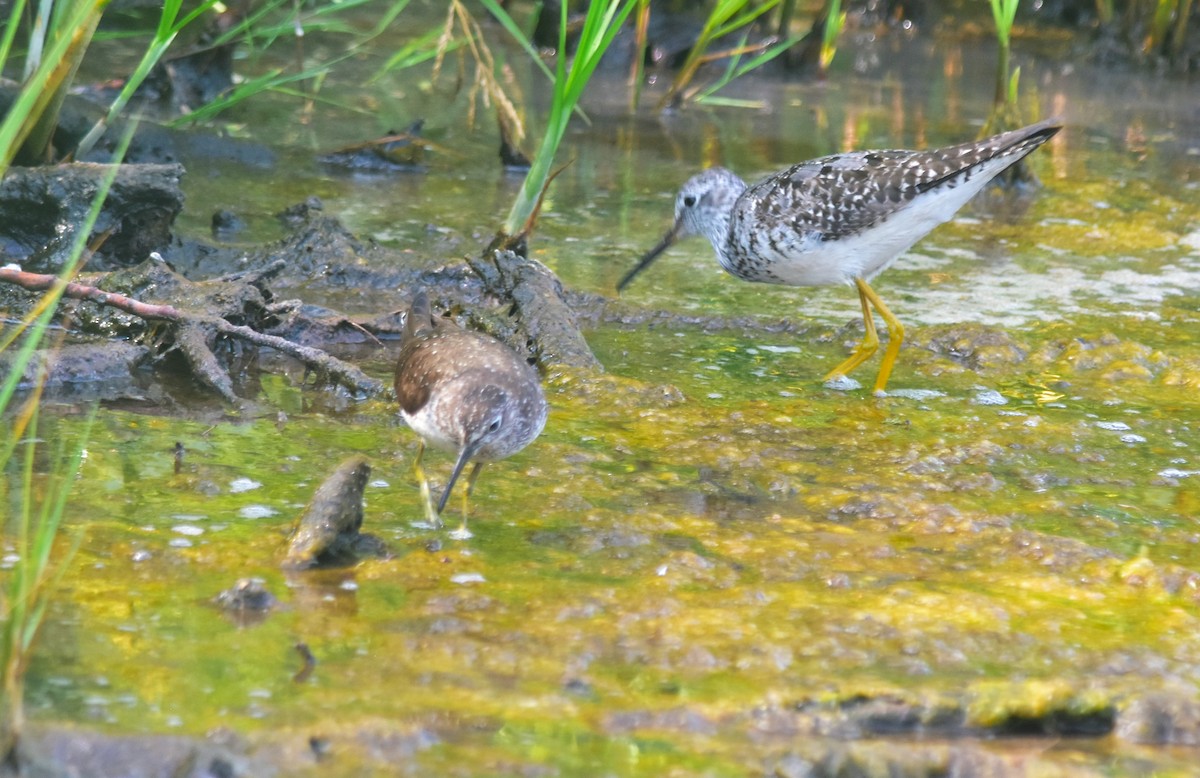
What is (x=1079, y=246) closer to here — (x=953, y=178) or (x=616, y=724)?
(x=953, y=178)

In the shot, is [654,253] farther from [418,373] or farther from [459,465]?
[459,465]

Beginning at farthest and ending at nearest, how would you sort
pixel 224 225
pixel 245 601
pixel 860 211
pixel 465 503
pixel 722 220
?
1. pixel 224 225
2. pixel 722 220
3. pixel 860 211
4. pixel 465 503
5. pixel 245 601

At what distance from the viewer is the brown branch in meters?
5.28

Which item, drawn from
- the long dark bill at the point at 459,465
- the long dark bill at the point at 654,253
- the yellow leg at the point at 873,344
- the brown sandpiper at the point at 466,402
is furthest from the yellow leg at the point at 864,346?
the long dark bill at the point at 459,465

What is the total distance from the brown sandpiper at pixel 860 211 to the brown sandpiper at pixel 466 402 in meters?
1.84

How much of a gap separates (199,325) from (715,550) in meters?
2.34

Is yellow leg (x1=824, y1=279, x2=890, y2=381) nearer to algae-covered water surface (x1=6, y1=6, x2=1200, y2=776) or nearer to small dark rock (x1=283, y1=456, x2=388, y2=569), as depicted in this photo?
algae-covered water surface (x1=6, y1=6, x2=1200, y2=776)

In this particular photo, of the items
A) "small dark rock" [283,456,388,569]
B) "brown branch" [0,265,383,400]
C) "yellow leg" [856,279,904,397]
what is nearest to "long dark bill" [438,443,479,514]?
"small dark rock" [283,456,388,569]

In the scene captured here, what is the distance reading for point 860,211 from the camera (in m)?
6.11

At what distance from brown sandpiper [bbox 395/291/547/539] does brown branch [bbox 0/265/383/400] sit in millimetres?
592

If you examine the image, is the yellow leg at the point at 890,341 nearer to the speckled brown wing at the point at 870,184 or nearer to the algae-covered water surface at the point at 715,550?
the algae-covered water surface at the point at 715,550

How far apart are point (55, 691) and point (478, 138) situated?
7.00 meters

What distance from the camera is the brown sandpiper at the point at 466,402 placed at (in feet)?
14.1

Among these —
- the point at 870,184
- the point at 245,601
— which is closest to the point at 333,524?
the point at 245,601
